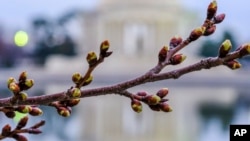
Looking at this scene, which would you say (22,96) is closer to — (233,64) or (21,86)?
(21,86)

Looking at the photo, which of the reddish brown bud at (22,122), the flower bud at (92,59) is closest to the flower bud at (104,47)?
the flower bud at (92,59)

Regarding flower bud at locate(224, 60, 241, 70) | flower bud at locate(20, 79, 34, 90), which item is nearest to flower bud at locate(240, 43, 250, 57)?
flower bud at locate(224, 60, 241, 70)

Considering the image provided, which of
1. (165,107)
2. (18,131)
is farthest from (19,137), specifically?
(165,107)

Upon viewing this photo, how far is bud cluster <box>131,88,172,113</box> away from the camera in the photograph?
0.37 m

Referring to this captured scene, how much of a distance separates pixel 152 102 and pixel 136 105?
0.01 m

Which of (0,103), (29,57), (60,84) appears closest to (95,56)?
(0,103)

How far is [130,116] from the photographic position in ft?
28.3

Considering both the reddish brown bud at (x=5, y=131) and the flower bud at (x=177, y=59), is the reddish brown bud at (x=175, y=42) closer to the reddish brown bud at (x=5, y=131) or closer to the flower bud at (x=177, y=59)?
the flower bud at (x=177, y=59)

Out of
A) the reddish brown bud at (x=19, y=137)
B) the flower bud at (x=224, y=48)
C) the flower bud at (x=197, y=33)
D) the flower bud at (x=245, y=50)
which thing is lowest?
the reddish brown bud at (x=19, y=137)

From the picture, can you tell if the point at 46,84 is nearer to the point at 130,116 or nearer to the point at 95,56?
the point at 130,116

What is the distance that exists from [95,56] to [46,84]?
7.64 metres

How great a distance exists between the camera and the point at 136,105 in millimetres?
376

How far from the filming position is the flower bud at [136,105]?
14.8 inches

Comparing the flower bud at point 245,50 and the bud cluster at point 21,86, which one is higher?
the flower bud at point 245,50
